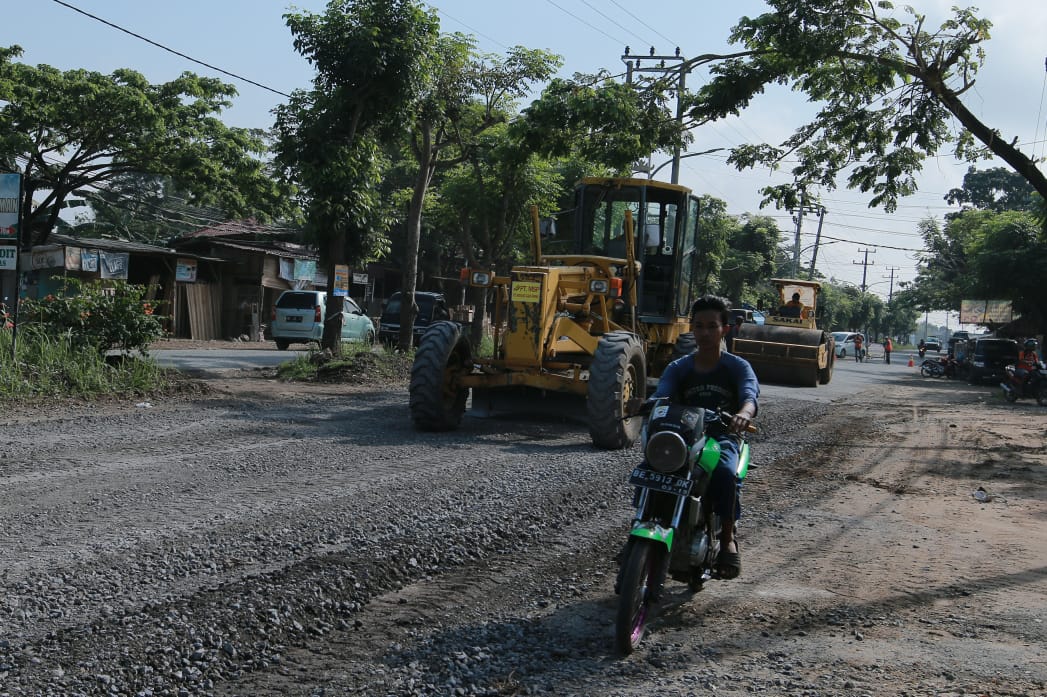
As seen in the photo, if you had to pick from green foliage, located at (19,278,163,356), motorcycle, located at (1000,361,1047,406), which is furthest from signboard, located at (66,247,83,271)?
motorcycle, located at (1000,361,1047,406)

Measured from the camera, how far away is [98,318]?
43.5 ft

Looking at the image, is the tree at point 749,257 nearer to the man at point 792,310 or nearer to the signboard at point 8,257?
the man at point 792,310

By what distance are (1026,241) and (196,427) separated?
111ft

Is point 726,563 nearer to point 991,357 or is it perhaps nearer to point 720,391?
point 720,391

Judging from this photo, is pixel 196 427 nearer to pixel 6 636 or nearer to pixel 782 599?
pixel 6 636

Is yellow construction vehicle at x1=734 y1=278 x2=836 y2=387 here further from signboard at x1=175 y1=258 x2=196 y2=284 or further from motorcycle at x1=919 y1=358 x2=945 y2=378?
signboard at x1=175 y1=258 x2=196 y2=284

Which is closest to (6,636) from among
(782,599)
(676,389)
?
(676,389)

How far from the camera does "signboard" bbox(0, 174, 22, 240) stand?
38.6 feet

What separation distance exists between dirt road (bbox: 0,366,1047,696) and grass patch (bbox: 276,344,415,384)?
6.52 meters

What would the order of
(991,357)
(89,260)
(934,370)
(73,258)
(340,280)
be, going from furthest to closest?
(934,370) < (991,357) < (89,260) < (73,258) < (340,280)

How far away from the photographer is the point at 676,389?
210 inches

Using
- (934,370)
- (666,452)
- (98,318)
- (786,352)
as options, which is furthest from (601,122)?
(934,370)

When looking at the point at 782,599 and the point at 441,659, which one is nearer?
the point at 441,659

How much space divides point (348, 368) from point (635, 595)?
43.5 feet
